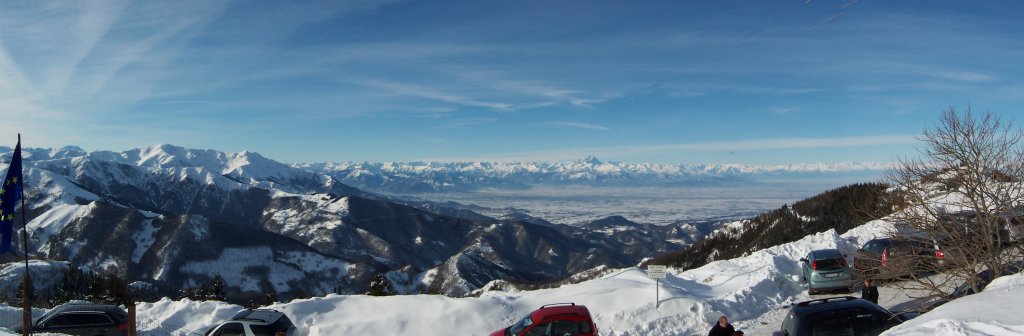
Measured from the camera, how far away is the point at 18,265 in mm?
134250

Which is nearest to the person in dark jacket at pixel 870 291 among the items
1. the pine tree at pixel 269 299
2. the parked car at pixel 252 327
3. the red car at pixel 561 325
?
the red car at pixel 561 325

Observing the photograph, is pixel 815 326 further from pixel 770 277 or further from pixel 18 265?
pixel 18 265

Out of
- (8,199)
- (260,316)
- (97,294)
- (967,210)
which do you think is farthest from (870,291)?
(97,294)

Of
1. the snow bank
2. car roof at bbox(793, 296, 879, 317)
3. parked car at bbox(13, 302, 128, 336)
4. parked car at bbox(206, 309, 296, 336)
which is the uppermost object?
the snow bank

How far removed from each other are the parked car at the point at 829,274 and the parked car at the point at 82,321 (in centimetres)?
2442

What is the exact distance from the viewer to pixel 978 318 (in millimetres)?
9195

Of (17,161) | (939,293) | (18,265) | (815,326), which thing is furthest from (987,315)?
(18,265)

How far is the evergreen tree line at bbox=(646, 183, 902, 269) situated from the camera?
50312 mm

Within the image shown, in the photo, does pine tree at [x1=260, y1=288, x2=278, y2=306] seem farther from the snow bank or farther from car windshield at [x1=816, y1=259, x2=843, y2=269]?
the snow bank

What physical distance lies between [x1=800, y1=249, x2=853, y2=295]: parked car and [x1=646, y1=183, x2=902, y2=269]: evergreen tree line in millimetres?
29433

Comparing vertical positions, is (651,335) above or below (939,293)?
below

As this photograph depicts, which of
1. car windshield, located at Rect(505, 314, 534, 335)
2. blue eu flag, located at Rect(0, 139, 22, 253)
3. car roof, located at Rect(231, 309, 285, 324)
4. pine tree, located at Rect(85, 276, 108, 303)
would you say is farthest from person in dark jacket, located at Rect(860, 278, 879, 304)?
pine tree, located at Rect(85, 276, 108, 303)

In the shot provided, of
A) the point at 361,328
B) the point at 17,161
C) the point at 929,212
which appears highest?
the point at 17,161

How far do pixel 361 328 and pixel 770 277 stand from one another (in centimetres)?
1581
